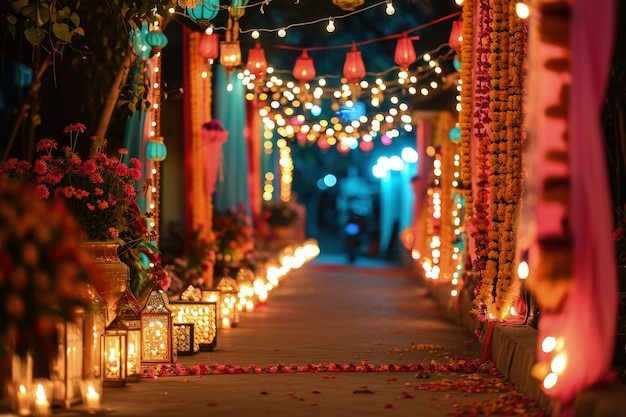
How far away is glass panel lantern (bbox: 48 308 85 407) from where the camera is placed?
721 centimetres

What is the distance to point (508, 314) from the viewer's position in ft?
33.2

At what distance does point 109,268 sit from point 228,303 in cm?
→ 359

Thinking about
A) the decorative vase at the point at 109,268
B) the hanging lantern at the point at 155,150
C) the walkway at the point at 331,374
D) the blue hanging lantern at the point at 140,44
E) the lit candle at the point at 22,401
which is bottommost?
the walkway at the point at 331,374

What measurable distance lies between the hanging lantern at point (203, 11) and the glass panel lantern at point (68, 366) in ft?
15.3

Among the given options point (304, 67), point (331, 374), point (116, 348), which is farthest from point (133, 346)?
point (304, 67)

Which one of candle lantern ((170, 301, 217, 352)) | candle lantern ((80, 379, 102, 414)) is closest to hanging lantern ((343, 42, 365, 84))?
candle lantern ((170, 301, 217, 352))

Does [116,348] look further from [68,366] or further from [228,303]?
[228,303]

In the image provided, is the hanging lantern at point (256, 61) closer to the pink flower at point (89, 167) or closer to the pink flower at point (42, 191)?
the pink flower at point (89, 167)

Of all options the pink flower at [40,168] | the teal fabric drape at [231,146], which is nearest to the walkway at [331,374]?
the pink flower at [40,168]

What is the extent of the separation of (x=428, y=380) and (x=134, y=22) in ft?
14.4

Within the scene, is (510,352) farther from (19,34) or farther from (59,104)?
(19,34)

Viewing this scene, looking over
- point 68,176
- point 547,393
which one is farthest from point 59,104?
point 547,393

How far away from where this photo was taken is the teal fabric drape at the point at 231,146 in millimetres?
18234

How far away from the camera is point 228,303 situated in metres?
13.0
